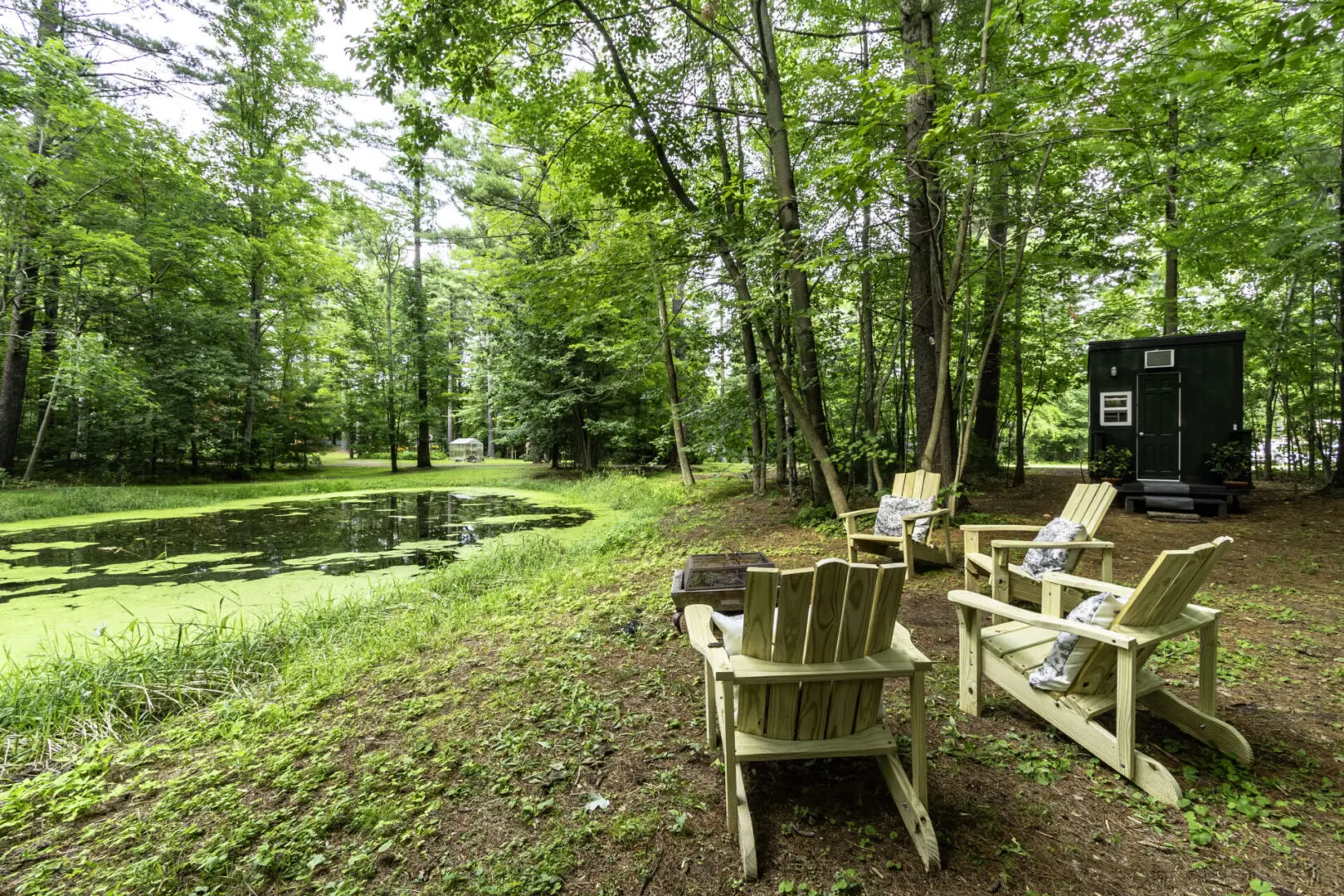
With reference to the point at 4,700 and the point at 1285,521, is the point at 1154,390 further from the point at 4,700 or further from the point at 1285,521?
the point at 4,700

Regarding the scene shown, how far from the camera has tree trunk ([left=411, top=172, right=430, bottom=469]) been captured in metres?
17.8

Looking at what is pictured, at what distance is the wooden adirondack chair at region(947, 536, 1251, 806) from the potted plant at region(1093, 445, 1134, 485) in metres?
5.73

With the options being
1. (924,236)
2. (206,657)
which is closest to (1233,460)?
(924,236)

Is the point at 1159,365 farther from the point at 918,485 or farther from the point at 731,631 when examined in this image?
the point at 731,631

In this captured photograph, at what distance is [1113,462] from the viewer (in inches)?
258

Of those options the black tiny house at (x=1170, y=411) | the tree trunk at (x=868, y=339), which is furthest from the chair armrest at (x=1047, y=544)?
the black tiny house at (x=1170, y=411)

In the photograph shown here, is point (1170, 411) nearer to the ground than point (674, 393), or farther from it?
nearer to the ground

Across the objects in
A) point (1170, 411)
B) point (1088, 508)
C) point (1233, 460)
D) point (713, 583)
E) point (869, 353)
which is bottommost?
point (713, 583)

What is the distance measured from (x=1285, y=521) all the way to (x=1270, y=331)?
3203mm

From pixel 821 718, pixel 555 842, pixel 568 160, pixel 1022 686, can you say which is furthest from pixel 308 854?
pixel 568 160

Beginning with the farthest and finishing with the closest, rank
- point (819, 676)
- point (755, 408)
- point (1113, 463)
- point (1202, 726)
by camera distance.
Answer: point (755, 408) < point (1113, 463) < point (1202, 726) < point (819, 676)

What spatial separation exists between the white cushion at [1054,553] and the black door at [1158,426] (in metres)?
4.61

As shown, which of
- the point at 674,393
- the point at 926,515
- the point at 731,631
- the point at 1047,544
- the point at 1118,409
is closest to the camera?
the point at 731,631

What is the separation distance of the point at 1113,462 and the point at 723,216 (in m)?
5.61
